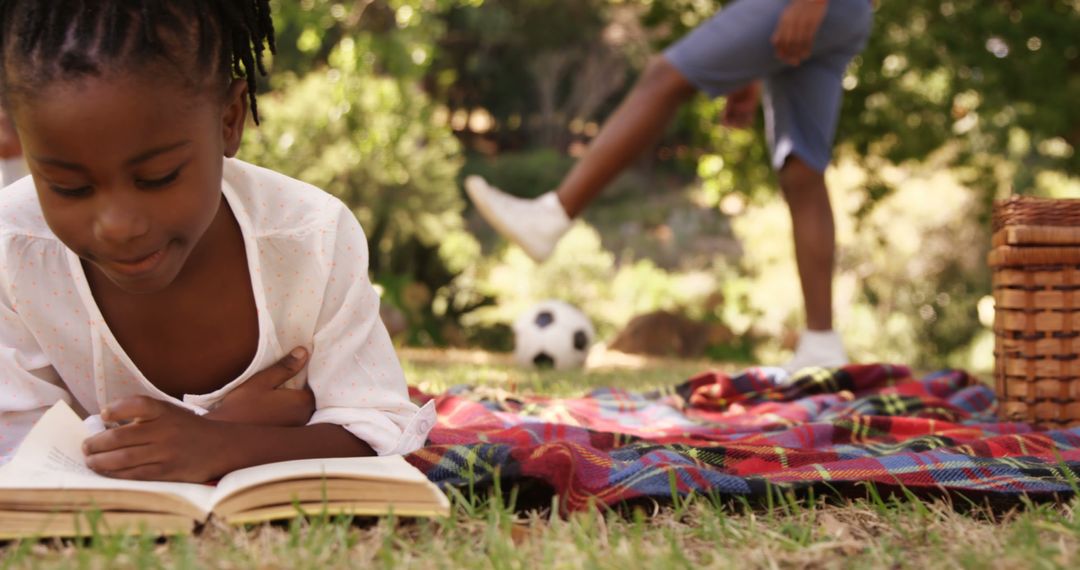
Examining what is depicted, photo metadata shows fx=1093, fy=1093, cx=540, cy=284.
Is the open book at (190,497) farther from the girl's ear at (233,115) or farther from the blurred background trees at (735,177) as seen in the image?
the blurred background trees at (735,177)

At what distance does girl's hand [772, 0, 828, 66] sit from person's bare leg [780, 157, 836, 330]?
40 centimetres

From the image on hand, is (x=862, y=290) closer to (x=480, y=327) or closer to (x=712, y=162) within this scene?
(x=712, y=162)

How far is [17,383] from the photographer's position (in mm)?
1689

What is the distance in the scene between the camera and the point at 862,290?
30.2 ft

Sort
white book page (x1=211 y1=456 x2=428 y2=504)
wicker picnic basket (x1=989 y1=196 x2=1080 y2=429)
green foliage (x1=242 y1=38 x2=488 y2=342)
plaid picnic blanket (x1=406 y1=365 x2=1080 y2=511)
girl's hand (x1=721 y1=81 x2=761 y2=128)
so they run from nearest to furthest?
white book page (x1=211 y1=456 x2=428 y2=504), plaid picnic blanket (x1=406 y1=365 x2=1080 y2=511), wicker picnic basket (x1=989 y1=196 x2=1080 y2=429), girl's hand (x1=721 y1=81 x2=761 y2=128), green foliage (x1=242 y1=38 x2=488 y2=342)

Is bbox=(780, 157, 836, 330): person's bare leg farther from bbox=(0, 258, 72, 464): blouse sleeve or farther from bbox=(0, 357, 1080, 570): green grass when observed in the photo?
bbox=(0, 258, 72, 464): blouse sleeve

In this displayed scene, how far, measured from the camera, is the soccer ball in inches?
187

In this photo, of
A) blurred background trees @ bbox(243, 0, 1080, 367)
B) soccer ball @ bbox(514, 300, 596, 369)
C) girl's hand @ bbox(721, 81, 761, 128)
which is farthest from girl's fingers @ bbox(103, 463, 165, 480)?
blurred background trees @ bbox(243, 0, 1080, 367)

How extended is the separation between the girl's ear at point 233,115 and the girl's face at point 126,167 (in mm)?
77

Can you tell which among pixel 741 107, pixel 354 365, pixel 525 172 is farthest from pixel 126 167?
pixel 525 172

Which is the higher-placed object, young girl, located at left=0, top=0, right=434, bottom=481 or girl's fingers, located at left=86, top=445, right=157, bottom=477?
young girl, located at left=0, top=0, right=434, bottom=481

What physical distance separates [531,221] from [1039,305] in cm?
151

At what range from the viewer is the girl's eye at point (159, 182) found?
144 cm

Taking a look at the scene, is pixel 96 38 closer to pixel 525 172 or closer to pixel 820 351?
pixel 820 351
